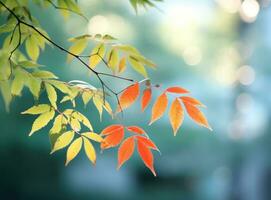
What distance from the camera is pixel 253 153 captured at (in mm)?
4207

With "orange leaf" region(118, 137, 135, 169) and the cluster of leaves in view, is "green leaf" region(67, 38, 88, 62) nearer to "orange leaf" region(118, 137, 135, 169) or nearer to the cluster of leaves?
the cluster of leaves

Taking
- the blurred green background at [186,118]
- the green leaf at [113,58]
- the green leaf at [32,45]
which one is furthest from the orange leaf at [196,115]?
the blurred green background at [186,118]

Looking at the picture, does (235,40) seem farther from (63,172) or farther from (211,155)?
(63,172)

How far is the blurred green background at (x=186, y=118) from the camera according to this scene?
3574 millimetres

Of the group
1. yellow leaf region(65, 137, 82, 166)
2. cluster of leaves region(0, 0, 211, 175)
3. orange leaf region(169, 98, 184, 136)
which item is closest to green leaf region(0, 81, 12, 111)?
cluster of leaves region(0, 0, 211, 175)

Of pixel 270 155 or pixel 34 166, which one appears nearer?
pixel 34 166

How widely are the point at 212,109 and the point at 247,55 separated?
0.70 meters

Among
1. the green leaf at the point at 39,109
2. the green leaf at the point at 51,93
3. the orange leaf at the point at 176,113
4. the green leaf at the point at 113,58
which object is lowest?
the green leaf at the point at 39,109

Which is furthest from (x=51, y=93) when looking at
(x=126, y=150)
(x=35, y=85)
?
(x=126, y=150)

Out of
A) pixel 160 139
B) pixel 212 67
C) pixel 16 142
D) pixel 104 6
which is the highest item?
pixel 104 6

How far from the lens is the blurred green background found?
11.7ft

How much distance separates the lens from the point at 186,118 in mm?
3840

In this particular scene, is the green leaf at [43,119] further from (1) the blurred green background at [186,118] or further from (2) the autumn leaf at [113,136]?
(1) the blurred green background at [186,118]

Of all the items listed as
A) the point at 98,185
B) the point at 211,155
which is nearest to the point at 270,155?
the point at 211,155
